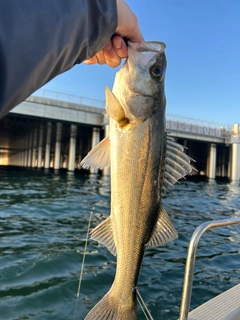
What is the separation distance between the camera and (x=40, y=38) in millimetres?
1019

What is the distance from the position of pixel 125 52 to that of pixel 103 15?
0.80 m

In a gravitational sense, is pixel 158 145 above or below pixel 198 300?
above

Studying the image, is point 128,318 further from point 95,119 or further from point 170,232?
point 95,119

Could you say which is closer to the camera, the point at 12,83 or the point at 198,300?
the point at 12,83

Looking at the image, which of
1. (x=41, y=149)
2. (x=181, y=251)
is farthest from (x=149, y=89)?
(x=41, y=149)

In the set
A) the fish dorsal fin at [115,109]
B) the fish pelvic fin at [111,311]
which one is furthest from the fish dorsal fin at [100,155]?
the fish pelvic fin at [111,311]

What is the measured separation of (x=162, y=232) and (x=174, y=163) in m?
0.54

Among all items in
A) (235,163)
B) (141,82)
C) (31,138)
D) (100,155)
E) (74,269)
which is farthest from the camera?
(31,138)

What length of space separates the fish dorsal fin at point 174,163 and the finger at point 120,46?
2.30 ft

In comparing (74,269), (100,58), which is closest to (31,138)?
(74,269)

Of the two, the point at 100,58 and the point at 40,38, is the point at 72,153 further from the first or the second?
the point at 40,38

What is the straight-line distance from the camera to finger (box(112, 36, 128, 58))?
6.33 ft

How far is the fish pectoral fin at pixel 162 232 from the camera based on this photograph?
2260mm

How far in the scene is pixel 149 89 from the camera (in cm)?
224
